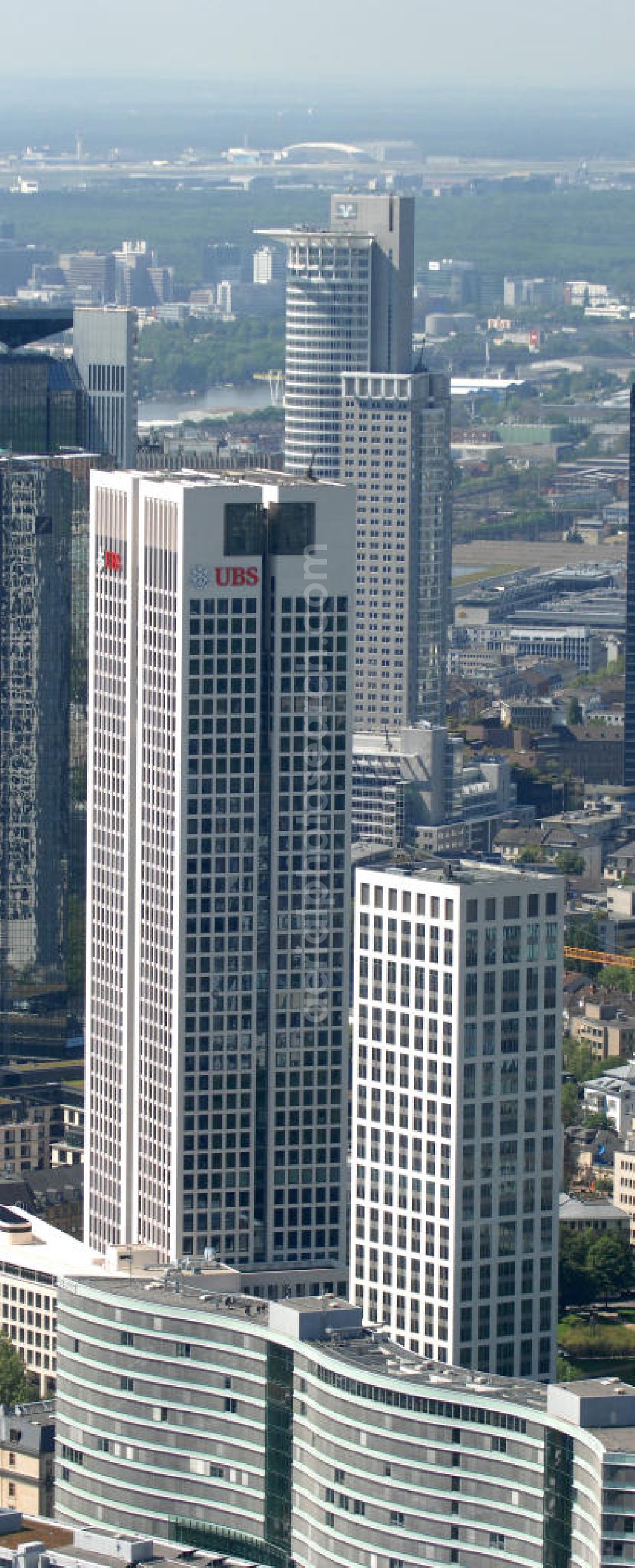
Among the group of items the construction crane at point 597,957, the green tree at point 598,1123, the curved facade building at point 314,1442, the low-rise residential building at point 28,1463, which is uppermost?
the curved facade building at point 314,1442

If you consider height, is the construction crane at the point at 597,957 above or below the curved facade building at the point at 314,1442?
below

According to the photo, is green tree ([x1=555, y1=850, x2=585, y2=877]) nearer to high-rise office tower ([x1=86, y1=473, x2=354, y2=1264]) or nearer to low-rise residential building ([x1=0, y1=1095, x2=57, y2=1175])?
low-rise residential building ([x1=0, y1=1095, x2=57, y2=1175])

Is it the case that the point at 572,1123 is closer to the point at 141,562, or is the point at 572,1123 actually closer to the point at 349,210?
the point at 141,562

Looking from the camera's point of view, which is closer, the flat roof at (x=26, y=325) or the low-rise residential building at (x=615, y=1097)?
the low-rise residential building at (x=615, y=1097)

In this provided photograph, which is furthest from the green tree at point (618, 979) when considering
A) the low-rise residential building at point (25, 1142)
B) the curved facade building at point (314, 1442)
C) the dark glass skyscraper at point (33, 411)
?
the curved facade building at point (314, 1442)

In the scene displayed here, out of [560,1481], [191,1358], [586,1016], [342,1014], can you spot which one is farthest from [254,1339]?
[586,1016]

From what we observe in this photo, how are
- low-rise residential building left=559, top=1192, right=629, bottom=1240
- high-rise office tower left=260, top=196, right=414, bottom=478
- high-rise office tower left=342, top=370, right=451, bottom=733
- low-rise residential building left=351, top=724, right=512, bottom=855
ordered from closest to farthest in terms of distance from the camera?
low-rise residential building left=559, top=1192, right=629, bottom=1240, low-rise residential building left=351, top=724, right=512, bottom=855, high-rise office tower left=342, top=370, right=451, bottom=733, high-rise office tower left=260, top=196, right=414, bottom=478

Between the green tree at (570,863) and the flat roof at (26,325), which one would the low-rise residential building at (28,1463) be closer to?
the flat roof at (26,325)

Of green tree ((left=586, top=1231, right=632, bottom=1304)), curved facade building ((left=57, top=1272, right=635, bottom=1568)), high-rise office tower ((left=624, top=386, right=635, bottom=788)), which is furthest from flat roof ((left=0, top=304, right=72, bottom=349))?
curved facade building ((left=57, top=1272, right=635, bottom=1568))
